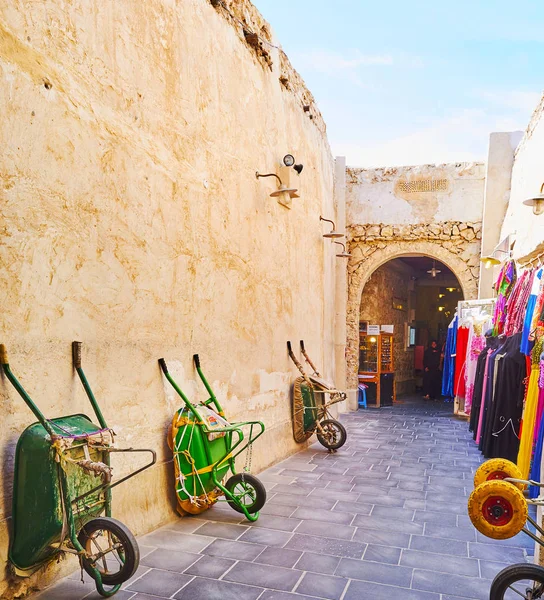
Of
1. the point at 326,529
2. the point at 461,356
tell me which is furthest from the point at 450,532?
the point at 461,356

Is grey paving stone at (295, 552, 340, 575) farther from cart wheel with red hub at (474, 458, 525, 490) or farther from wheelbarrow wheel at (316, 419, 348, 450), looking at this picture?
wheelbarrow wheel at (316, 419, 348, 450)

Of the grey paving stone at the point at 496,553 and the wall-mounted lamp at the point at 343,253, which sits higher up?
the wall-mounted lamp at the point at 343,253

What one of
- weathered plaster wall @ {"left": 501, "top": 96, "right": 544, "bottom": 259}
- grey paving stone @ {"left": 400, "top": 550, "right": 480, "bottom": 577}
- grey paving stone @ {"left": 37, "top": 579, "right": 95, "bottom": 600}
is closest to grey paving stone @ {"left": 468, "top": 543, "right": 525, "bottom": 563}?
grey paving stone @ {"left": 400, "top": 550, "right": 480, "bottom": 577}

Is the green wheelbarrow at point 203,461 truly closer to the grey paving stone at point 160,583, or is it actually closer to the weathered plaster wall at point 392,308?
the grey paving stone at point 160,583

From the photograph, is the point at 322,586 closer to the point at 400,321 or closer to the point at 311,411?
the point at 311,411

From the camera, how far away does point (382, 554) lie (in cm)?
359

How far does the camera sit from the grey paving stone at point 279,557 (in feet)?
11.1

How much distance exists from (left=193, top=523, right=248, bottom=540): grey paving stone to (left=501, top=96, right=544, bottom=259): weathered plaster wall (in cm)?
397

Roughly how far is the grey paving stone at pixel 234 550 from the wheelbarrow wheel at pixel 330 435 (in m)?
3.37

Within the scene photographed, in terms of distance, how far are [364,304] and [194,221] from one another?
8204 mm

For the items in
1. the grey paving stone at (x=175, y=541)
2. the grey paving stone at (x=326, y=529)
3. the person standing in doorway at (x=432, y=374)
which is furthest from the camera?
the person standing in doorway at (x=432, y=374)

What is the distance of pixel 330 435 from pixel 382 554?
343 centimetres

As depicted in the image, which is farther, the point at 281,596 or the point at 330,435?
the point at 330,435

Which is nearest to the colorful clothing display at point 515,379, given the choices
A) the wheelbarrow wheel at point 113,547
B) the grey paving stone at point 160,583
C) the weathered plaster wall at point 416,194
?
the grey paving stone at point 160,583
